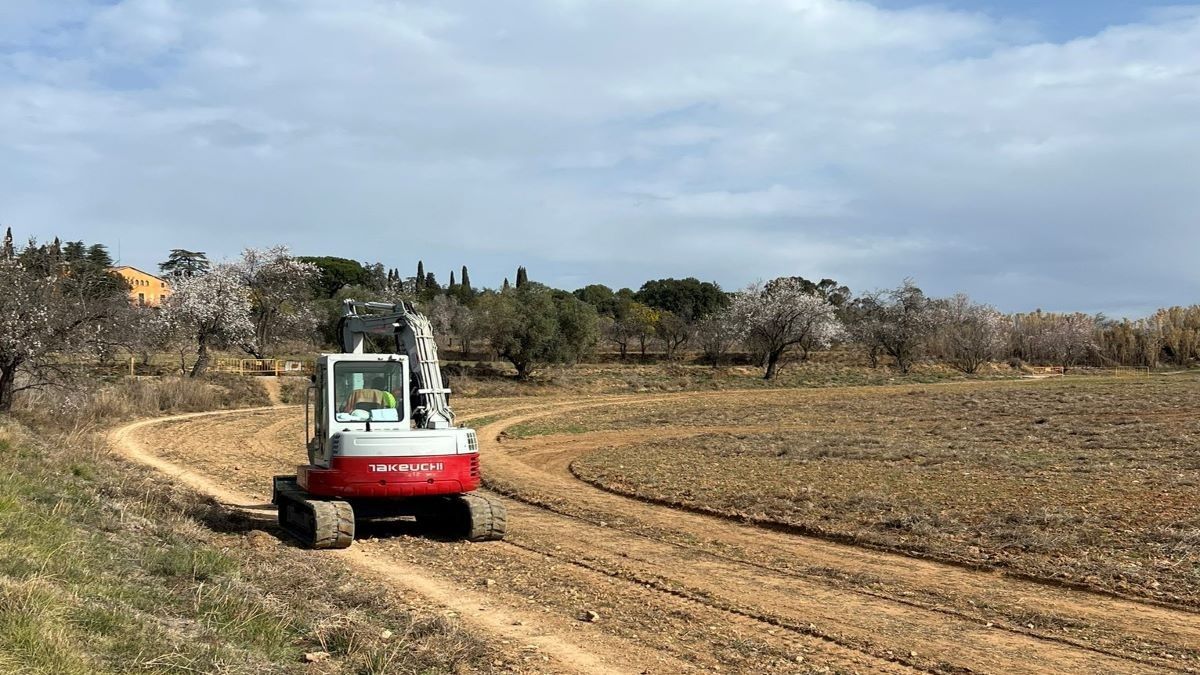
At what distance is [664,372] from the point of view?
2608 inches

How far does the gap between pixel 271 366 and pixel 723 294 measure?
3025 inches

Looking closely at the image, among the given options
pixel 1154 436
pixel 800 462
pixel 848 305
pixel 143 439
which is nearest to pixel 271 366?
pixel 143 439

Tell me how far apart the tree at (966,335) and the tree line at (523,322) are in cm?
23

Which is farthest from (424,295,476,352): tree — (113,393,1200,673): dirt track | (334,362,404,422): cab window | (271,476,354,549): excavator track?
(113,393,1200,673): dirt track

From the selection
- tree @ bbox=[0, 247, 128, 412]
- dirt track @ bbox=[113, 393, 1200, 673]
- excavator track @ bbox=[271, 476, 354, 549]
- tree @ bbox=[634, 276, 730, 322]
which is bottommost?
dirt track @ bbox=[113, 393, 1200, 673]

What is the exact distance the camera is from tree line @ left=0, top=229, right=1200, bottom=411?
25578mm

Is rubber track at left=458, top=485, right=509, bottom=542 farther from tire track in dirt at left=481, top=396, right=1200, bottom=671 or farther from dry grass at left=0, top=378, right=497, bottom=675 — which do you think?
dry grass at left=0, top=378, right=497, bottom=675

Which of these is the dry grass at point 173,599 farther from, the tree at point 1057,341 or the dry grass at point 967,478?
the tree at point 1057,341

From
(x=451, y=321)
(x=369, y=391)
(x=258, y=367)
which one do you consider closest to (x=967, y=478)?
(x=369, y=391)

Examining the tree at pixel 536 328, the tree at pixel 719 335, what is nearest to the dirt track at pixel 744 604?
the tree at pixel 536 328

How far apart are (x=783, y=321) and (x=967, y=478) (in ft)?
169

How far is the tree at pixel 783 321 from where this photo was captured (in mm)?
68750

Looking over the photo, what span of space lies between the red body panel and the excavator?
0.5 inches

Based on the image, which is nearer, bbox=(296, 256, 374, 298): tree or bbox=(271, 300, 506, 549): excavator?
bbox=(271, 300, 506, 549): excavator
